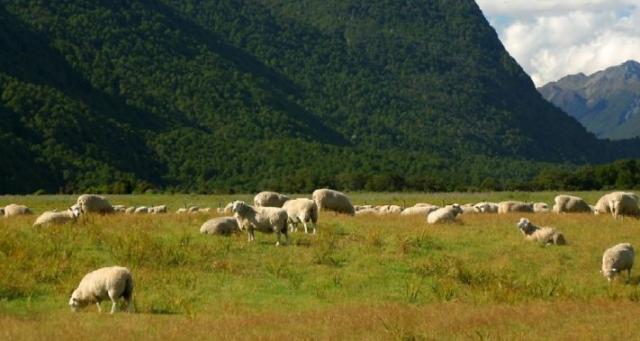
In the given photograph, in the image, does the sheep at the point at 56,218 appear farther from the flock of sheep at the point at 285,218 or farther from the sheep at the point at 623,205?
the sheep at the point at 623,205

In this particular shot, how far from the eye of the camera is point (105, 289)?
63.6 feet

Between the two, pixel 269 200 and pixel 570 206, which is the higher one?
pixel 269 200

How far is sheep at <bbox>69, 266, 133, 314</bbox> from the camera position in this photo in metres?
19.2

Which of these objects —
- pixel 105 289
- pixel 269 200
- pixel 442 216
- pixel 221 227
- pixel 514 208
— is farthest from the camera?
pixel 514 208

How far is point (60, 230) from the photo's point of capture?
91.0 ft

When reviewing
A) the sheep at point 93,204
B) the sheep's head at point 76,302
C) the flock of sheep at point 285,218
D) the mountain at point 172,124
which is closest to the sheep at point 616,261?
the flock of sheep at point 285,218

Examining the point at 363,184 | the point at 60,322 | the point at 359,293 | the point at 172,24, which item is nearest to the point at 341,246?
the point at 359,293

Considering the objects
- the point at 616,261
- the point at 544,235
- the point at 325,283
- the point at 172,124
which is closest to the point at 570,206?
the point at 544,235

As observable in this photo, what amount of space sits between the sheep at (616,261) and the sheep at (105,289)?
12.6 m

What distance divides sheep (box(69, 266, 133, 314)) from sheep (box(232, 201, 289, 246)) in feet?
25.6

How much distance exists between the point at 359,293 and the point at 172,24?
565 feet

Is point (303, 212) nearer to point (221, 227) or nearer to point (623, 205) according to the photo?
point (221, 227)

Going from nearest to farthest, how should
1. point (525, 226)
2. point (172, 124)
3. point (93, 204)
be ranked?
1. point (525, 226)
2. point (93, 204)
3. point (172, 124)

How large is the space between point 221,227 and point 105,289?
30.9 feet
